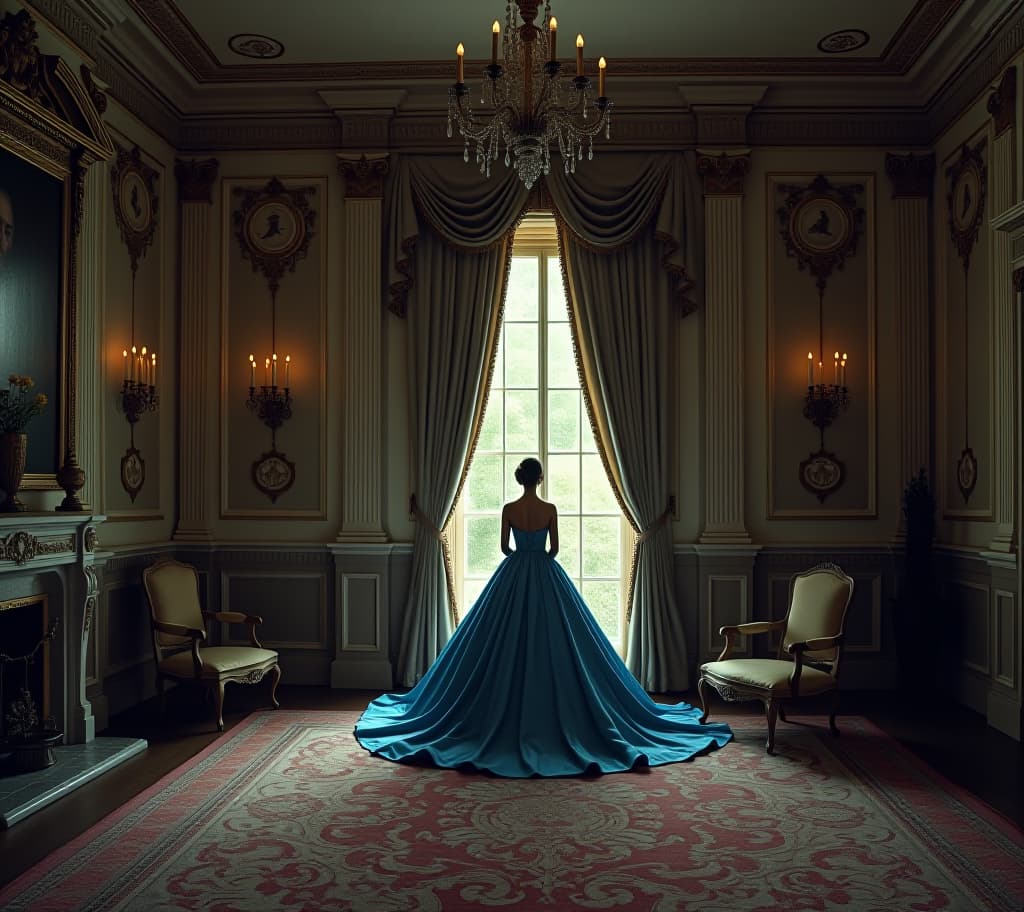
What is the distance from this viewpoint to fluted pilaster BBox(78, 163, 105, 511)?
18.7ft

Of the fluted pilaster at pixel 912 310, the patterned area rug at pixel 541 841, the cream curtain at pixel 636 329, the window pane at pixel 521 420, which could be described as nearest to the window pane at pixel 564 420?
the window pane at pixel 521 420

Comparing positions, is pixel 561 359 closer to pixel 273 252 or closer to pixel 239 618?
pixel 273 252

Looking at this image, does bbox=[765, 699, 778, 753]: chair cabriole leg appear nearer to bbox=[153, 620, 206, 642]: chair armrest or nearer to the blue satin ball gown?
the blue satin ball gown

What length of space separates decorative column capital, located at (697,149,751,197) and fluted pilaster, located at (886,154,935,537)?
3.35 feet

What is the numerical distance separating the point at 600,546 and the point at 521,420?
1.09 meters

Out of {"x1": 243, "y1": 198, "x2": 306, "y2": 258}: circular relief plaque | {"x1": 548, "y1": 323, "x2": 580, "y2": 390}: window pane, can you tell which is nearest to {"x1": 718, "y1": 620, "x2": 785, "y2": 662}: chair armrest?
{"x1": 548, "y1": 323, "x2": 580, "y2": 390}: window pane

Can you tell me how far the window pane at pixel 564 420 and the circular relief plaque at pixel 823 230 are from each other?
191cm

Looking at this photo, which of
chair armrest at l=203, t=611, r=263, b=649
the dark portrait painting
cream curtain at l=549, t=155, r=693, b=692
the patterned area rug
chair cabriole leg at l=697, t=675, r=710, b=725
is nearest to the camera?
the patterned area rug

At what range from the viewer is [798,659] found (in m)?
5.52

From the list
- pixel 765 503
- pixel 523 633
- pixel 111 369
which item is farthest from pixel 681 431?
pixel 111 369

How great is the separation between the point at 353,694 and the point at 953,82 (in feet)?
18.5

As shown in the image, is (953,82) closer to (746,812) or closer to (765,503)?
(765,503)

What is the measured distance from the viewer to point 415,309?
7.16m

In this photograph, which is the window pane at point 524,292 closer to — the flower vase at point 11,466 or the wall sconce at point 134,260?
the wall sconce at point 134,260
